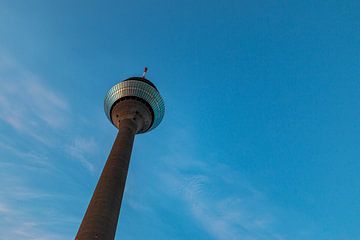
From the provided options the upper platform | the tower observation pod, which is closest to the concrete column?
the tower observation pod

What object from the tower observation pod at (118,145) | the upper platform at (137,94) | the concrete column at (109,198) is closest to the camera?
the concrete column at (109,198)

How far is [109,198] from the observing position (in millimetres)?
43375

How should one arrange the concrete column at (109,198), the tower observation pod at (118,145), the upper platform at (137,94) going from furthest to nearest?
the upper platform at (137,94)
the tower observation pod at (118,145)
the concrete column at (109,198)

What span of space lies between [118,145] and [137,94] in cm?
1571

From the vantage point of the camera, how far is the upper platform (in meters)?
63.4

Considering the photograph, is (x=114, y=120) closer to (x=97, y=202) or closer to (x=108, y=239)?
(x=97, y=202)

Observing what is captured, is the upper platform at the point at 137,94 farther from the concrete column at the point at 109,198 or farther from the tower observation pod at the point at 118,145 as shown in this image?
the concrete column at the point at 109,198

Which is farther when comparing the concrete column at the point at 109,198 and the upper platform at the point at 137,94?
the upper platform at the point at 137,94

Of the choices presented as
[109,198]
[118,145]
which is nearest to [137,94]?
[118,145]

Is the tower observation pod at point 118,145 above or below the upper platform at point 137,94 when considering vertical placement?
below

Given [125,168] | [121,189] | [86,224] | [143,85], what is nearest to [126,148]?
[125,168]

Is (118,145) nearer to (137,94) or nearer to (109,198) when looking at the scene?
(109,198)

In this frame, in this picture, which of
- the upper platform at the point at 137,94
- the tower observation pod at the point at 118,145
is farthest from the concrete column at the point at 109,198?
the upper platform at the point at 137,94

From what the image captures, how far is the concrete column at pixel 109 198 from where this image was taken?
39.4 m
